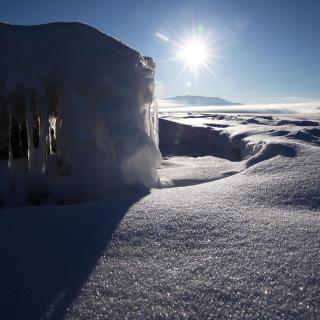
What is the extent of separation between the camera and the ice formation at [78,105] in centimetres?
324

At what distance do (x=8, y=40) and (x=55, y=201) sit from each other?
1616mm

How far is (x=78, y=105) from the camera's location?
3287 millimetres

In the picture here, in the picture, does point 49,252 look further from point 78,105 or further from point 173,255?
point 78,105

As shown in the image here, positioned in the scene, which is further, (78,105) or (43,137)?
(43,137)

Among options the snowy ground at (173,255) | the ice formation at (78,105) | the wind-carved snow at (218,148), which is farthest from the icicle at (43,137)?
the wind-carved snow at (218,148)

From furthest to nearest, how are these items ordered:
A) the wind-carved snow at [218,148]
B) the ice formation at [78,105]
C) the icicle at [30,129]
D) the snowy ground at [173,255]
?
the wind-carved snow at [218,148] < the icicle at [30,129] < the ice formation at [78,105] < the snowy ground at [173,255]

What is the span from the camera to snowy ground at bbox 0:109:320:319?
4.60 ft

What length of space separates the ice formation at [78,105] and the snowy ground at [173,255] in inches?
24.6

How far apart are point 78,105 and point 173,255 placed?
202 cm

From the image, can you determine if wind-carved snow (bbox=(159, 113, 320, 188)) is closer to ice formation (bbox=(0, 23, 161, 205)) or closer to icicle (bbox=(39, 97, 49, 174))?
ice formation (bbox=(0, 23, 161, 205))

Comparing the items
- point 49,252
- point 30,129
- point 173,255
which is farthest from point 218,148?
point 49,252

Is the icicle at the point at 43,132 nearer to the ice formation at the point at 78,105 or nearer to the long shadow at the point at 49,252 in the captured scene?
the ice formation at the point at 78,105

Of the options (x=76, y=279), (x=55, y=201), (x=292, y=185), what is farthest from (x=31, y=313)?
(x=292, y=185)

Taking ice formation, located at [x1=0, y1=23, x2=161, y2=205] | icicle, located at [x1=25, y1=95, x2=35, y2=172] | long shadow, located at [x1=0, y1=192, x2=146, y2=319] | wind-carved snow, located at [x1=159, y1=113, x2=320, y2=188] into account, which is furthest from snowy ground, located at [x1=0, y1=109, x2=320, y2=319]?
wind-carved snow, located at [x1=159, y1=113, x2=320, y2=188]
